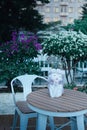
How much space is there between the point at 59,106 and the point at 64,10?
826 centimetres

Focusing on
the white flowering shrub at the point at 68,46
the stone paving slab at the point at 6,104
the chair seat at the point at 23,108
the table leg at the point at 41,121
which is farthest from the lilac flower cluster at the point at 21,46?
the table leg at the point at 41,121

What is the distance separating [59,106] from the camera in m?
2.25

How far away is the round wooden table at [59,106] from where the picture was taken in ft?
7.14

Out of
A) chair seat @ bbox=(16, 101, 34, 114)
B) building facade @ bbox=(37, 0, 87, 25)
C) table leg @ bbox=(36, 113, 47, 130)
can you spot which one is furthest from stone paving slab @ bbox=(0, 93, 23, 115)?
building facade @ bbox=(37, 0, 87, 25)

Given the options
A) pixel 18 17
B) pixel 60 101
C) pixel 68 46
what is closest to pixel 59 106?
pixel 60 101

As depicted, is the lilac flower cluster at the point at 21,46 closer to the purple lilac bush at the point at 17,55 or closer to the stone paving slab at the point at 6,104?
the purple lilac bush at the point at 17,55

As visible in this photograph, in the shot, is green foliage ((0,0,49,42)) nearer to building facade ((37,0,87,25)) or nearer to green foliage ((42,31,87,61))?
building facade ((37,0,87,25))

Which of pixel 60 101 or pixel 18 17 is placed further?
pixel 18 17

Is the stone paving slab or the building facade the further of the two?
the building facade

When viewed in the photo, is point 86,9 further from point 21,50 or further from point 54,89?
point 54,89

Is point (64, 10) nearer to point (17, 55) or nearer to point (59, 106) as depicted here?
point (17, 55)

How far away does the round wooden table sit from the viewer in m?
2.18

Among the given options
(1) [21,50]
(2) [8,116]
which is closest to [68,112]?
(2) [8,116]

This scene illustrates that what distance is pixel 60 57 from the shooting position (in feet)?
13.6
